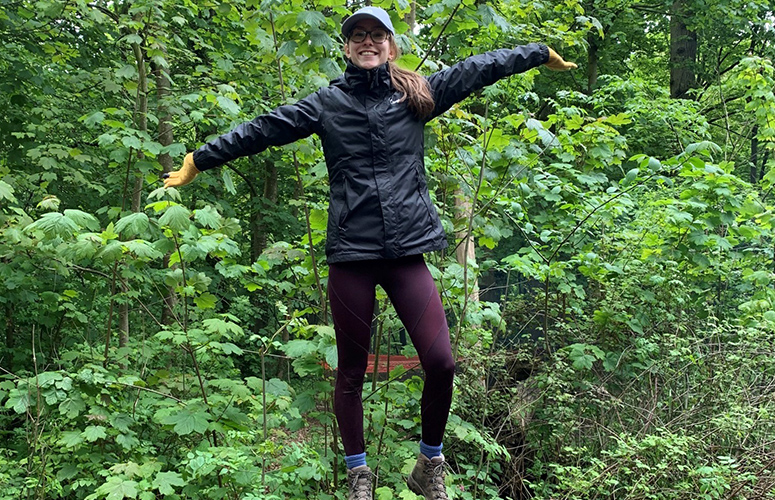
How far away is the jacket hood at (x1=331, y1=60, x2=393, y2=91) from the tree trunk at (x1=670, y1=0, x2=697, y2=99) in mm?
8982

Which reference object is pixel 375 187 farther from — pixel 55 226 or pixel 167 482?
pixel 167 482

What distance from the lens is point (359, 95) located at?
241 centimetres

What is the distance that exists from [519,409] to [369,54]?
3.14 m

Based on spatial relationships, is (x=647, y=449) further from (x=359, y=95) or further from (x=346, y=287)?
(x=359, y=95)

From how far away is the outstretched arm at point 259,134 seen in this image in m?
2.36

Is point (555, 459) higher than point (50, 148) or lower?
lower

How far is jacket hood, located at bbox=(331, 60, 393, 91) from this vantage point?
2389 millimetres

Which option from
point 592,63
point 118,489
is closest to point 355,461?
point 118,489

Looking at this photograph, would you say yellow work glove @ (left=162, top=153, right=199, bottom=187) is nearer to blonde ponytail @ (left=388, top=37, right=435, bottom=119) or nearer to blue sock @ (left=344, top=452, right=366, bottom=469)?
blonde ponytail @ (left=388, top=37, right=435, bottom=119)

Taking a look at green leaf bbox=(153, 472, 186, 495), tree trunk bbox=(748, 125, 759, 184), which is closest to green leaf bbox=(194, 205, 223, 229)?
green leaf bbox=(153, 472, 186, 495)

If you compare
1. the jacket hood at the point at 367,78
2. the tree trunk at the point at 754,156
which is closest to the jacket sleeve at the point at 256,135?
the jacket hood at the point at 367,78

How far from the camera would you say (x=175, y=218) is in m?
2.66

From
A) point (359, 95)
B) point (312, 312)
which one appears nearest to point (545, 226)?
point (312, 312)

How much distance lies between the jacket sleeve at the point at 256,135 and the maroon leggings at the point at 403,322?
0.59 metres
